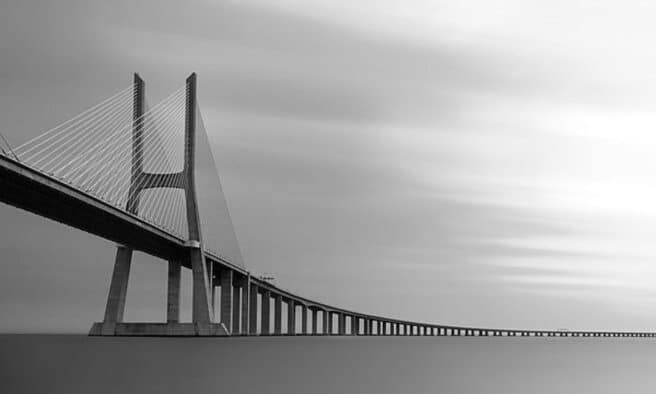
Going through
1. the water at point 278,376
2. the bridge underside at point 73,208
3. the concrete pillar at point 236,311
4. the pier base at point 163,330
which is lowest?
the water at point 278,376

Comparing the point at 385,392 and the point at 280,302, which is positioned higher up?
the point at 280,302

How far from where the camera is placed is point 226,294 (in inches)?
2586

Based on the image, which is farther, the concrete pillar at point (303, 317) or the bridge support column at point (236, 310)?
the concrete pillar at point (303, 317)

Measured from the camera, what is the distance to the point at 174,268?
5631cm

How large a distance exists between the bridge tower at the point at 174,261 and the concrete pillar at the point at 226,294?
5801mm

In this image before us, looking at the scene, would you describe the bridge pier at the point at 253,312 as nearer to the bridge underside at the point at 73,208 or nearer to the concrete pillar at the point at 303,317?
the concrete pillar at the point at 303,317

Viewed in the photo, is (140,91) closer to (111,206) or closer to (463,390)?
(111,206)

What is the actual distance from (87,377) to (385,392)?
31.9 ft

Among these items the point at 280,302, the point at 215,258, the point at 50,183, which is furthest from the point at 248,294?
the point at 50,183

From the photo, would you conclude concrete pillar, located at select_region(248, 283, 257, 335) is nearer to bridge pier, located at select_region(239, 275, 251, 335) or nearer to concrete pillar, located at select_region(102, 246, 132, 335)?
bridge pier, located at select_region(239, 275, 251, 335)

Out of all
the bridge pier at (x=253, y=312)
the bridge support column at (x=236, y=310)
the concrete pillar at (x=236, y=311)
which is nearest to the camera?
the bridge support column at (x=236, y=310)

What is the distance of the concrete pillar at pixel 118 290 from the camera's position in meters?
54.6

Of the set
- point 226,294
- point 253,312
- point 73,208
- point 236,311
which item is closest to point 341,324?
point 253,312

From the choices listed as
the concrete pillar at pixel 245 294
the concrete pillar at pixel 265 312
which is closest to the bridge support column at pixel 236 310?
the concrete pillar at pixel 245 294
